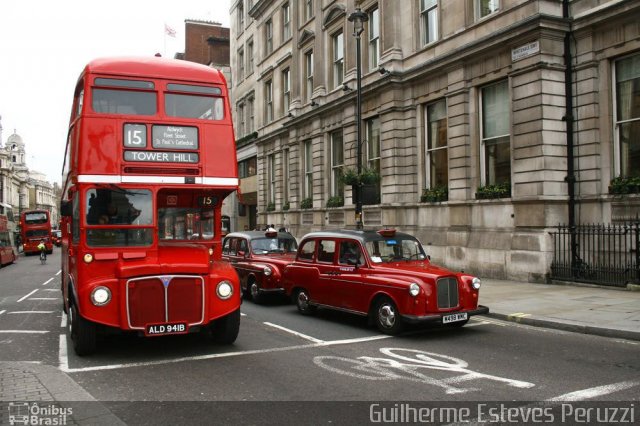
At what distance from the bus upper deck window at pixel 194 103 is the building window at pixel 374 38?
16.0m

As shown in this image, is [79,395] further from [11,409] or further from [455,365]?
[455,365]

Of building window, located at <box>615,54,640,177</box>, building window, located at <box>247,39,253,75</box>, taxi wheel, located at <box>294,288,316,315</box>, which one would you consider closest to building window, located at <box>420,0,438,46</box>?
building window, located at <box>615,54,640,177</box>

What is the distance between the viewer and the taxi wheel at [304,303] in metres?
11.0

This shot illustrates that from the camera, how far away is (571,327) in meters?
9.02

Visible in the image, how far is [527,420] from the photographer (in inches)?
189

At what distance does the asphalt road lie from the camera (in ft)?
17.9

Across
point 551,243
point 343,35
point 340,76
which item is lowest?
point 551,243

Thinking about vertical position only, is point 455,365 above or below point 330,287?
below

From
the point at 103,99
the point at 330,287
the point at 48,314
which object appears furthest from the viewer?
the point at 48,314

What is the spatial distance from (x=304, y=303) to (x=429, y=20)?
13.6 metres

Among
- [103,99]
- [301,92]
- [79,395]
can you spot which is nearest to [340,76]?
[301,92]

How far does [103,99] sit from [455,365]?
5.99 m

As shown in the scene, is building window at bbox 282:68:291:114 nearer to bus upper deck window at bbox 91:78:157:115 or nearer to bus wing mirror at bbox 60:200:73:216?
bus wing mirror at bbox 60:200:73:216

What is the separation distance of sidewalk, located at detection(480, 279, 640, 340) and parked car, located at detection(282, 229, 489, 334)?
58.3 inches
